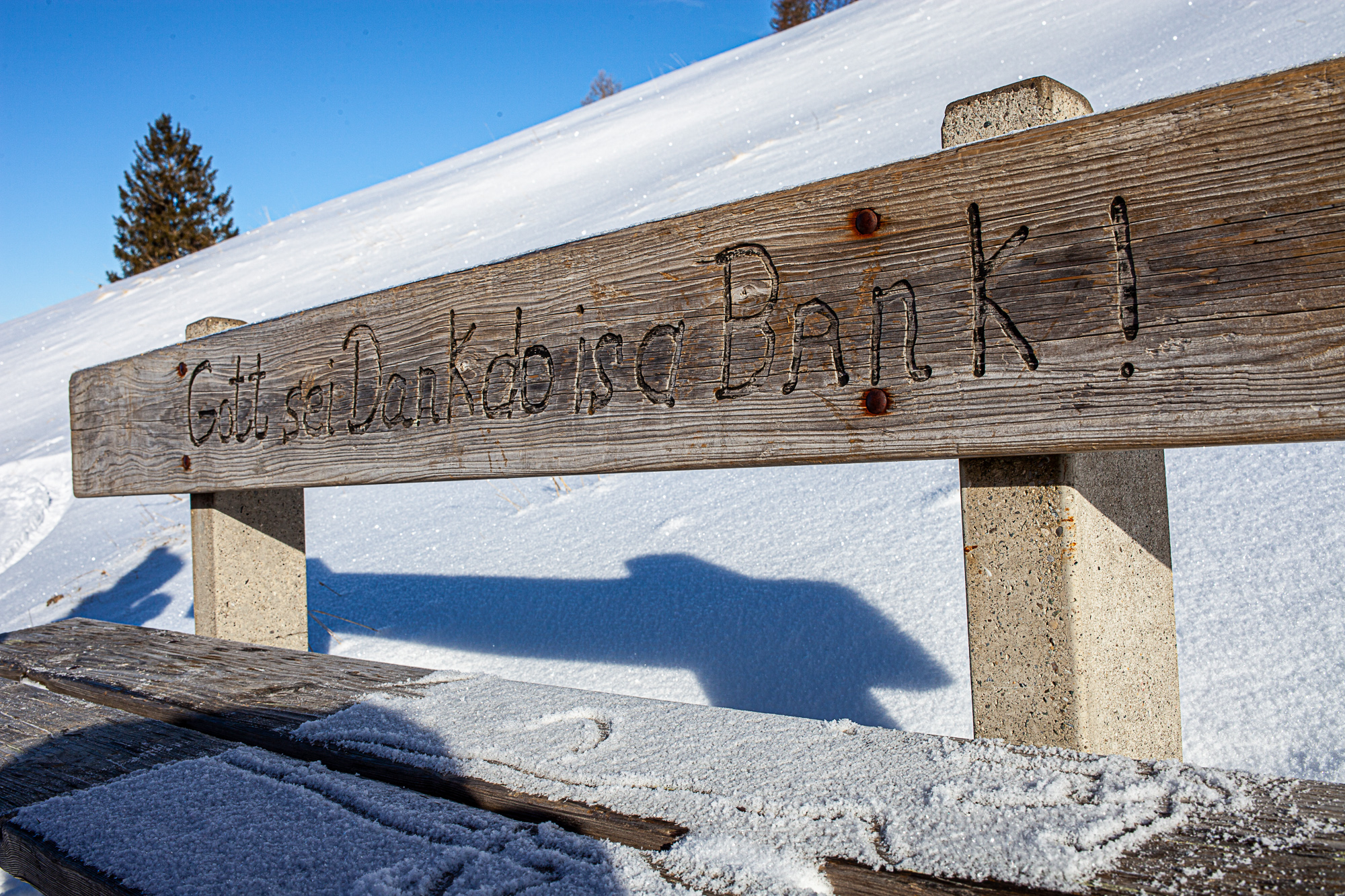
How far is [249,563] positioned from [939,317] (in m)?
2.16

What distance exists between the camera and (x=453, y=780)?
102 centimetres

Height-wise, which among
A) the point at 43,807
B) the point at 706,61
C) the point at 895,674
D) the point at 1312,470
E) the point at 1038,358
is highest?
the point at 706,61

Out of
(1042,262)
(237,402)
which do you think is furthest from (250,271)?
(1042,262)

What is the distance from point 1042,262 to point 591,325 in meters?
0.77

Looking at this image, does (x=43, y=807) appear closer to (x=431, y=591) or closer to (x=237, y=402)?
(x=237, y=402)

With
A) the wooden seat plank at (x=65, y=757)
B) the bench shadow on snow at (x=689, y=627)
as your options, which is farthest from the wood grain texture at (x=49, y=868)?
the bench shadow on snow at (x=689, y=627)

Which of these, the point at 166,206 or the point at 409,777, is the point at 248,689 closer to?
the point at 409,777

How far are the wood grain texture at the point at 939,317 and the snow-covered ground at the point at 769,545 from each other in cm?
108

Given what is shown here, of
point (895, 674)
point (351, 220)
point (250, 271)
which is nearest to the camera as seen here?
point (895, 674)

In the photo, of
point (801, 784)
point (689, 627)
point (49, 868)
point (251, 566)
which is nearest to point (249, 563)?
point (251, 566)

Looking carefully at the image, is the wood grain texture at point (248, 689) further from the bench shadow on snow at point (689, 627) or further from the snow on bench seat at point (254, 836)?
the bench shadow on snow at point (689, 627)

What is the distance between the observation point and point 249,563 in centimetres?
244

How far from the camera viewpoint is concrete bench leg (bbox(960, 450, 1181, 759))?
1.09 metres

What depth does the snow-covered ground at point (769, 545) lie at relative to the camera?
2.09m
